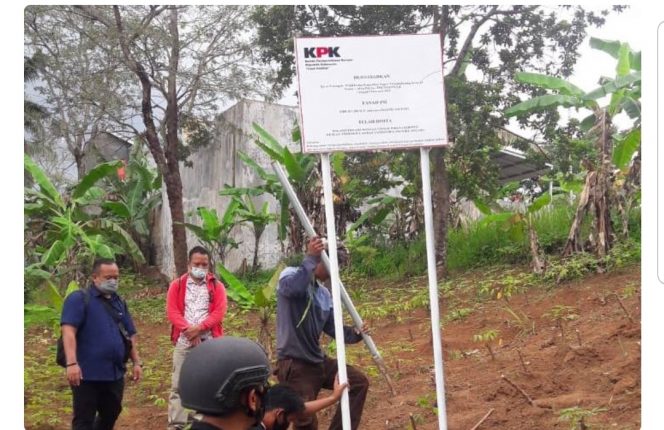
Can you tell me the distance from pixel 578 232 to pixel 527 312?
3.67 feet

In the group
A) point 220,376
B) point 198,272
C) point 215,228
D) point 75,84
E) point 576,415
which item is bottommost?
point 576,415

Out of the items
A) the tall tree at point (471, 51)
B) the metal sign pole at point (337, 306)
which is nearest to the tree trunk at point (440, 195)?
the tall tree at point (471, 51)

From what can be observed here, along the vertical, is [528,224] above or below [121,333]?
above

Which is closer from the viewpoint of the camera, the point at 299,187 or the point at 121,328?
the point at 121,328

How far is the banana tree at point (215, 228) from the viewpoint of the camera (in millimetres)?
7911

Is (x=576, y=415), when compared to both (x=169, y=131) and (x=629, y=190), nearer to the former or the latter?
(x=629, y=190)

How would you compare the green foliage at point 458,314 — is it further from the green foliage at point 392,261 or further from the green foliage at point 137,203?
the green foliage at point 137,203

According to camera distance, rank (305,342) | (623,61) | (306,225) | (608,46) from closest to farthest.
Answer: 1. (306,225)
2. (305,342)
3. (623,61)
4. (608,46)

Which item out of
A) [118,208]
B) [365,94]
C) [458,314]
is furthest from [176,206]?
[365,94]

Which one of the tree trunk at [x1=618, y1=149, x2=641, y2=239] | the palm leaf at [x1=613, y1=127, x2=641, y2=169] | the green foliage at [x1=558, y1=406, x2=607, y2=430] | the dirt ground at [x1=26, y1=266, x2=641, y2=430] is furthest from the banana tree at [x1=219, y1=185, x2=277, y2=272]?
the green foliage at [x1=558, y1=406, x2=607, y2=430]

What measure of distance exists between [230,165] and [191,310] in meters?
5.13

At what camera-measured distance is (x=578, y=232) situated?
7438 millimetres

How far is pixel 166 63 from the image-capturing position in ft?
23.4

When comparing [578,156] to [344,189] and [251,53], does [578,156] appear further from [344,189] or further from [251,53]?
[251,53]
